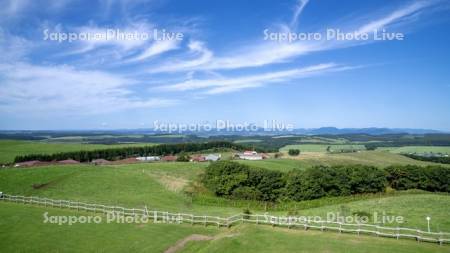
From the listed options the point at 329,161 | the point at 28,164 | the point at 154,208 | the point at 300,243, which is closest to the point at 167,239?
the point at 300,243

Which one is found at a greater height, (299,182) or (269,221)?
(269,221)

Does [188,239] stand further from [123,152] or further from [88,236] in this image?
[123,152]

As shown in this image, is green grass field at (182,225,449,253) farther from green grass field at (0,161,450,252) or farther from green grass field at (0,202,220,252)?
green grass field at (0,202,220,252)

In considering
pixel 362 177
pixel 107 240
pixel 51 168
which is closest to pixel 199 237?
pixel 107 240

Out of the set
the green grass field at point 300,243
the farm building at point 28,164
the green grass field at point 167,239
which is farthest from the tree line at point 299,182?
the farm building at point 28,164

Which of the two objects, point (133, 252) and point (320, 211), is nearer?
point (133, 252)

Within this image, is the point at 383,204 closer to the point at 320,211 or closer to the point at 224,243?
the point at 320,211
